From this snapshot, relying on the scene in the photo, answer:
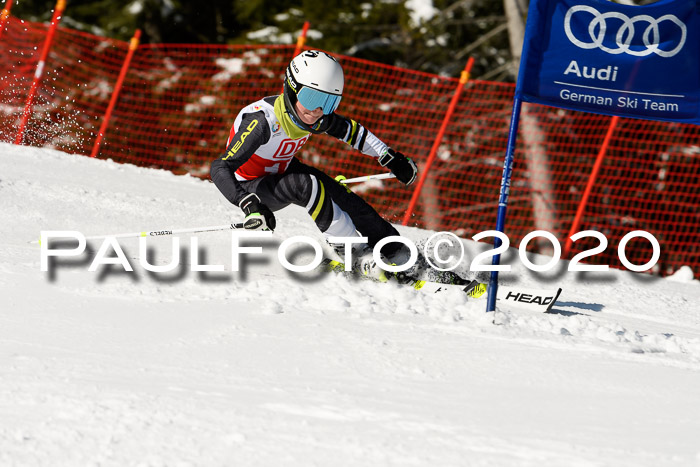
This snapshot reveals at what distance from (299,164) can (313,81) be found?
2.76 ft

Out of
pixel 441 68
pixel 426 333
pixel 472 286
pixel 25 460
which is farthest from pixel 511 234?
pixel 25 460

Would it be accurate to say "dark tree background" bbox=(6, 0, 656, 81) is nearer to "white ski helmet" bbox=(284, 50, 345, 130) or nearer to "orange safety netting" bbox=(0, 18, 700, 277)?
"orange safety netting" bbox=(0, 18, 700, 277)

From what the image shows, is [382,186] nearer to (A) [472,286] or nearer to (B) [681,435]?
(A) [472,286]

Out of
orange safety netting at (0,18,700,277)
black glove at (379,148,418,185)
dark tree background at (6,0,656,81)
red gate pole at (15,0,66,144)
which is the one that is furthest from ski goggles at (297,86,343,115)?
dark tree background at (6,0,656,81)

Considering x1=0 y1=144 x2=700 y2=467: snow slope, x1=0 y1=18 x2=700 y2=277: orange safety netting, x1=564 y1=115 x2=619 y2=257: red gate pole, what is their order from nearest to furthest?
x1=0 y1=144 x2=700 y2=467: snow slope < x1=564 y1=115 x2=619 y2=257: red gate pole < x1=0 y1=18 x2=700 y2=277: orange safety netting

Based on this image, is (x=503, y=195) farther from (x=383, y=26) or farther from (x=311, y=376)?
(x=383, y=26)

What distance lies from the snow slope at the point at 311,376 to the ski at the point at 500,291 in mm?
170

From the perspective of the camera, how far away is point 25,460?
7.89 feet

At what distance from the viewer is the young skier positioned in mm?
5152

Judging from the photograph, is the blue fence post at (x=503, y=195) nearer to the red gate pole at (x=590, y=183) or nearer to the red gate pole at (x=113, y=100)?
the red gate pole at (x=590, y=183)

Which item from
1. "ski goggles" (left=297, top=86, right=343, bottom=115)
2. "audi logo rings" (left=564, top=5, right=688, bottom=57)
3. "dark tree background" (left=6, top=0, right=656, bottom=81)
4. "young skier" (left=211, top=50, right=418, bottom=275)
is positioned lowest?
"young skier" (left=211, top=50, right=418, bottom=275)

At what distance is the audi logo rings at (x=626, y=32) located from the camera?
4.69m

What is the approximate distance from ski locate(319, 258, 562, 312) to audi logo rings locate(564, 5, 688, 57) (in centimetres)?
142

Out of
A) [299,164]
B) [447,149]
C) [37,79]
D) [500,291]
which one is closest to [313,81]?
[299,164]
